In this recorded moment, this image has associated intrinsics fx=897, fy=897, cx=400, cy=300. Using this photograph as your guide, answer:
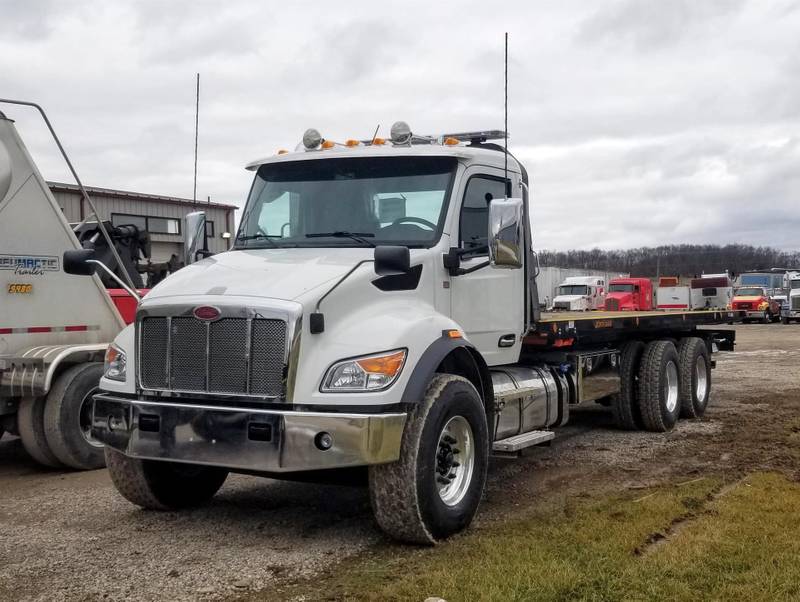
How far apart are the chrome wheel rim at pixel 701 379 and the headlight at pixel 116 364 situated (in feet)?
26.0

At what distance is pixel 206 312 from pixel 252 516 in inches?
74.0

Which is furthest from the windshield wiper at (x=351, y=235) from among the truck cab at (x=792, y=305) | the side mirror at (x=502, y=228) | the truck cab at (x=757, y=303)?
the truck cab at (x=792, y=305)

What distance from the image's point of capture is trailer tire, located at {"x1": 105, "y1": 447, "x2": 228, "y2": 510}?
6.29m

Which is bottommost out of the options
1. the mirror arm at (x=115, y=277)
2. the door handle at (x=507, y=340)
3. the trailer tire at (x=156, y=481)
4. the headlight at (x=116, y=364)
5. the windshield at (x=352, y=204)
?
the trailer tire at (x=156, y=481)

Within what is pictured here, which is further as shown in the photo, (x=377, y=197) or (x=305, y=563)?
(x=377, y=197)

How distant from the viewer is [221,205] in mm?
32406

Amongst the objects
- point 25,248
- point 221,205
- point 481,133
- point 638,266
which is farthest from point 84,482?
point 638,266

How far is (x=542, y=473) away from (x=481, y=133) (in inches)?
119

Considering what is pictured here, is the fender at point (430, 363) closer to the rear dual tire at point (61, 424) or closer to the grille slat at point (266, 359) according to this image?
the grille slat at point (266, 359)

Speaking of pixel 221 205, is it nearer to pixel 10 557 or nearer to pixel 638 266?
pixel 10 557

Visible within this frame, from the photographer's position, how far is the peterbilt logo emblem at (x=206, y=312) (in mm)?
5367

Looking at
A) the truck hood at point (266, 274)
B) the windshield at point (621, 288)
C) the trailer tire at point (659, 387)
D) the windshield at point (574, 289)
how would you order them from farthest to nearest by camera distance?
1. the windshield at point (574, 289)
2. the windshield at point (621, 288)
3. the trailer tire at point (659, 387)
4. the truck hood at point (266, 274)

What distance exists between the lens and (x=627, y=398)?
33.9ft

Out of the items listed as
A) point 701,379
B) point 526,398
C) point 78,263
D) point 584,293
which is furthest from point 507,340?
point 584,293
